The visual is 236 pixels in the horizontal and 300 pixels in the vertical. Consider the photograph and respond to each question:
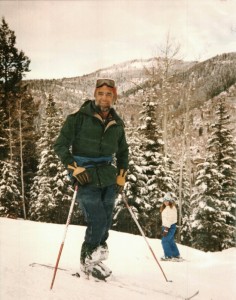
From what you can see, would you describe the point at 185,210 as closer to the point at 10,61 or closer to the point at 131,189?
the point at 131,189

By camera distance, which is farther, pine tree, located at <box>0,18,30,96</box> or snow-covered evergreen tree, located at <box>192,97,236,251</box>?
snow-covered evergreen tree, located at <box>192,97,236,251</box>

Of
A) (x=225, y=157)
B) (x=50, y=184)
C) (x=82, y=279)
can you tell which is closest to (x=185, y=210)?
(x=225, y=157)

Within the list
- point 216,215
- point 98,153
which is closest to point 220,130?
point 216,215

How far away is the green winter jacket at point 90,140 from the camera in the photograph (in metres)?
3.32

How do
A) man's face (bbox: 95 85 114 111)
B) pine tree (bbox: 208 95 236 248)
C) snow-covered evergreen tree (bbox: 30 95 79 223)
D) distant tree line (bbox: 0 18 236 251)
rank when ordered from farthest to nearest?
snow-covered evergreen tree (bbox: 30 95 79 223), pine tree (bbox: 208 95 236 248), distant tree line (bbox: 0 18 236 251), man's face (bbox: 95 85 114 111)

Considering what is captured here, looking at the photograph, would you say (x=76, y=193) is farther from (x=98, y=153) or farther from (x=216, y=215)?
(x=216, y=215)

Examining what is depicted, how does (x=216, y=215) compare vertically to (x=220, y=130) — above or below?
below

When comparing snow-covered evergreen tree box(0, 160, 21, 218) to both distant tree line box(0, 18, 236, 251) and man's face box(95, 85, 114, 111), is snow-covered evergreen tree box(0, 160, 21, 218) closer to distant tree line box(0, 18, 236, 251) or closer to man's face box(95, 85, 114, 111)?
distant tree line box(0, 18, 236, 251)

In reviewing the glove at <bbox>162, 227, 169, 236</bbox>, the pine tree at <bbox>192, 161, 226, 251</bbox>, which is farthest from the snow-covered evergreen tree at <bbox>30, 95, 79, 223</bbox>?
A: the glove at <bbox>162, 227, 169, 236</bbox>

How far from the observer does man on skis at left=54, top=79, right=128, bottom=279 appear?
325 centimetres

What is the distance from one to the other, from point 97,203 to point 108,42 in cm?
639

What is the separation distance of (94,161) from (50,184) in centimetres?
2565

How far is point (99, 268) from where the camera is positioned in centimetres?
322

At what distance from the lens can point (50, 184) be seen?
93.1 ft
